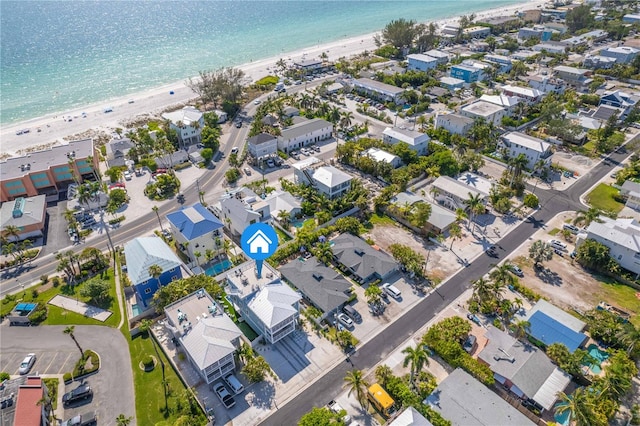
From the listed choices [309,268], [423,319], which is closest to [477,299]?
[423,319]

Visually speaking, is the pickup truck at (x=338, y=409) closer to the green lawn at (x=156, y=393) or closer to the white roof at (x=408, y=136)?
the green lawn at (x=156, y=393)

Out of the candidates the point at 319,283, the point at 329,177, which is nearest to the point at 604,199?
the point at 329,177

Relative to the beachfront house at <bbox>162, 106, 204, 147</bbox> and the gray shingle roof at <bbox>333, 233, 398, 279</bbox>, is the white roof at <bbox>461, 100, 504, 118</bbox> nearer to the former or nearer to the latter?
the gray shingle roof at <bbox>333, 233, 398, 279</bbox>

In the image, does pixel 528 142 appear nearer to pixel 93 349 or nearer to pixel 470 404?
pixel 470 404

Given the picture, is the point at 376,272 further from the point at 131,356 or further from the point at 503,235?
the point at 131,356

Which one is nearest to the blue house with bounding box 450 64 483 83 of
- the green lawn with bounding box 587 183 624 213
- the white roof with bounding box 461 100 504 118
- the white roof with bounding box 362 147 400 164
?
the white roof with bounding box 461 100 504 118
